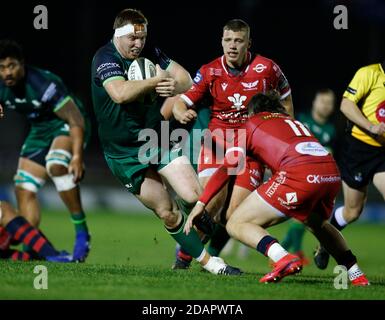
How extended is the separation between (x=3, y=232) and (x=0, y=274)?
2.24 m

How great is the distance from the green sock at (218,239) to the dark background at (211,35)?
53.0 feet

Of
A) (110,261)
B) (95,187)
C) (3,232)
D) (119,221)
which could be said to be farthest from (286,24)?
(3,232)

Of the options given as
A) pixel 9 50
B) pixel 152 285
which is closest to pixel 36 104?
pixel 9 50

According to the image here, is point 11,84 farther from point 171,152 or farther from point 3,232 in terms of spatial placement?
point 171,152

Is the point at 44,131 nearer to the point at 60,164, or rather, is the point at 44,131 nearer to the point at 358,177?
the point at 60,164

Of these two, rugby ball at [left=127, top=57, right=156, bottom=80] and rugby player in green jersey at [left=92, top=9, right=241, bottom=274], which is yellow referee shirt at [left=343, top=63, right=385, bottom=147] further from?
rugby ball at [left=127, top=57, right=156, bottom=80]

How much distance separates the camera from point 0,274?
7.59 meters

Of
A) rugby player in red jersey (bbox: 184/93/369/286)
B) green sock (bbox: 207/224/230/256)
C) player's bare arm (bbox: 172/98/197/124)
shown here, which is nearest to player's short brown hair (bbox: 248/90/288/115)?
rugby player in red jersey (bbox: 184/93/369/286)

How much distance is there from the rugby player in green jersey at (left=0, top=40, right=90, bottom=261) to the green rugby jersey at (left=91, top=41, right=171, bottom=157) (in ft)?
4.94

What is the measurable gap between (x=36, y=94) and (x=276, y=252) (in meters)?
4.50

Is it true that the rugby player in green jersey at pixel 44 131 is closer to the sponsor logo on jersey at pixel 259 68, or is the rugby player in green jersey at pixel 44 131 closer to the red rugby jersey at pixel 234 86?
the red rugby jersey at pixel 234 86

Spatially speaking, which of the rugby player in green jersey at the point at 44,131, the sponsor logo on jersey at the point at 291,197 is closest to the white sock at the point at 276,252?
the sponsor logo on jersey at the point at 291,197

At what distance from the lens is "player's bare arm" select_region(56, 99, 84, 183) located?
31.6 feet

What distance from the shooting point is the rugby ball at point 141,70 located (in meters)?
8.32
